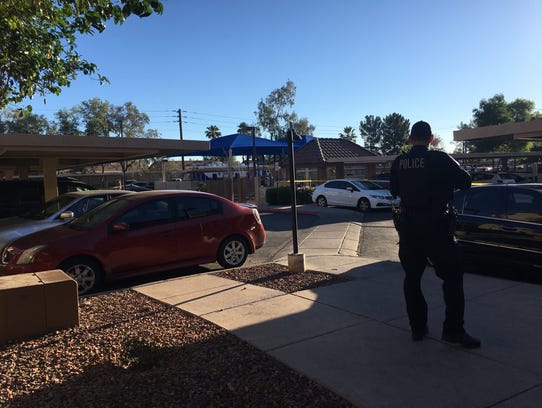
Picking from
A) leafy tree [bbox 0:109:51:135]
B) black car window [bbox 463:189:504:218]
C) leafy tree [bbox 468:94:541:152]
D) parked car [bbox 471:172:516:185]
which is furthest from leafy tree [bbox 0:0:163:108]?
leafy tree [bbox 468:94:541:152]

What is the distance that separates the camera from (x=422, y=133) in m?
4.15

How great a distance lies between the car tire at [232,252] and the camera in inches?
320

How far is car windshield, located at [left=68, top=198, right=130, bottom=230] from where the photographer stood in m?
7.09

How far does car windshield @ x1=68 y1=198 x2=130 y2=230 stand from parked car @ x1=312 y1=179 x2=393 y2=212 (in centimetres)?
1297

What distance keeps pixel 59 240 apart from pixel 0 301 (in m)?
2.09

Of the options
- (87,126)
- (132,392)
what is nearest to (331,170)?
(87,126)

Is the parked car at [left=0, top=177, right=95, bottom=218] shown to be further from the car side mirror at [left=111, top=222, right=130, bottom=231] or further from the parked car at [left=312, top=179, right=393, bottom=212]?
the parked car at [left=312, top=179, right=393, bottom=212]

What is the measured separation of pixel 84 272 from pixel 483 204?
5983 mm

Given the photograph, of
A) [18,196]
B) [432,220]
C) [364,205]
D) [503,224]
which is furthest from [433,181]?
[364,205]

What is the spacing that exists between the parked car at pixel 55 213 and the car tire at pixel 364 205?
11677mm

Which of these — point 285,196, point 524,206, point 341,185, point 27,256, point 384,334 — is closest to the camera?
Answer: point 384,334

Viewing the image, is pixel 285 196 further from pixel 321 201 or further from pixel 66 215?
pixel 66 215

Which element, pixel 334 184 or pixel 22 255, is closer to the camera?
pixel 22 255

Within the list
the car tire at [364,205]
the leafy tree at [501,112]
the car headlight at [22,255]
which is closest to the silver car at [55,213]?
the car headlight at [22,255]
